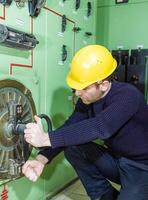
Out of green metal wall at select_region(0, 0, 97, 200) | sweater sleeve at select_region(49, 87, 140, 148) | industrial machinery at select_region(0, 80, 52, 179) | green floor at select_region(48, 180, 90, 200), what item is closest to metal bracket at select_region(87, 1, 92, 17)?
green metal wall at select_region(0, 0, 97, 200)

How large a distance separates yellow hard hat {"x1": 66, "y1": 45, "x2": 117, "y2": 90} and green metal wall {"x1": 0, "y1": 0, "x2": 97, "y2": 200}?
345mm

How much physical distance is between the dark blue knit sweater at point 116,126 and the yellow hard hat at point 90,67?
0.12 metres

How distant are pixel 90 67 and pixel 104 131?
13.5 inches

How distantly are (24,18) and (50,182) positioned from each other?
112cm

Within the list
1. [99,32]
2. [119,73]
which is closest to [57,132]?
[119,73]

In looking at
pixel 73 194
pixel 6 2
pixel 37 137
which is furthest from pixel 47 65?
pixel 73 194

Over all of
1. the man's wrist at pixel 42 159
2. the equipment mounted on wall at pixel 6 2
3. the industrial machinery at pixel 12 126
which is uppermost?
Answer: the equipment mounted on wall at pixel 6 2

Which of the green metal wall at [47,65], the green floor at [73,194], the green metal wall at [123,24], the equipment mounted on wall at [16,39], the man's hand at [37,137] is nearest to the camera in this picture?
the man's hand at [37,137]

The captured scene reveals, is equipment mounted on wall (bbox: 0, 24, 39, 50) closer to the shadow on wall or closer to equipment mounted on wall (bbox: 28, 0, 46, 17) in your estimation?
equipment mounted on wall (bbox: 28, 0, 46, 17)

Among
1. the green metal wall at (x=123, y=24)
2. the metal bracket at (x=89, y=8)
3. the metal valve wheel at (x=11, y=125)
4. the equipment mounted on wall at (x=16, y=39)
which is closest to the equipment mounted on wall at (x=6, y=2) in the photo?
the equipment mounted on wall at (x=16, y=39)

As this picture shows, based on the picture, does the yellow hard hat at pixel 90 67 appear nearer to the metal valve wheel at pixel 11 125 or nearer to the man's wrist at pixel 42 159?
the metal valve wheel at pixel 11 125

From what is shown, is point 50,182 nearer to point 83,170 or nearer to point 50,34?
point 83,170

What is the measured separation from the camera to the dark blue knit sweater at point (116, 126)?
131 cm

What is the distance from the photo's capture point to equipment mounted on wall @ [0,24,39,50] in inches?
56.3
